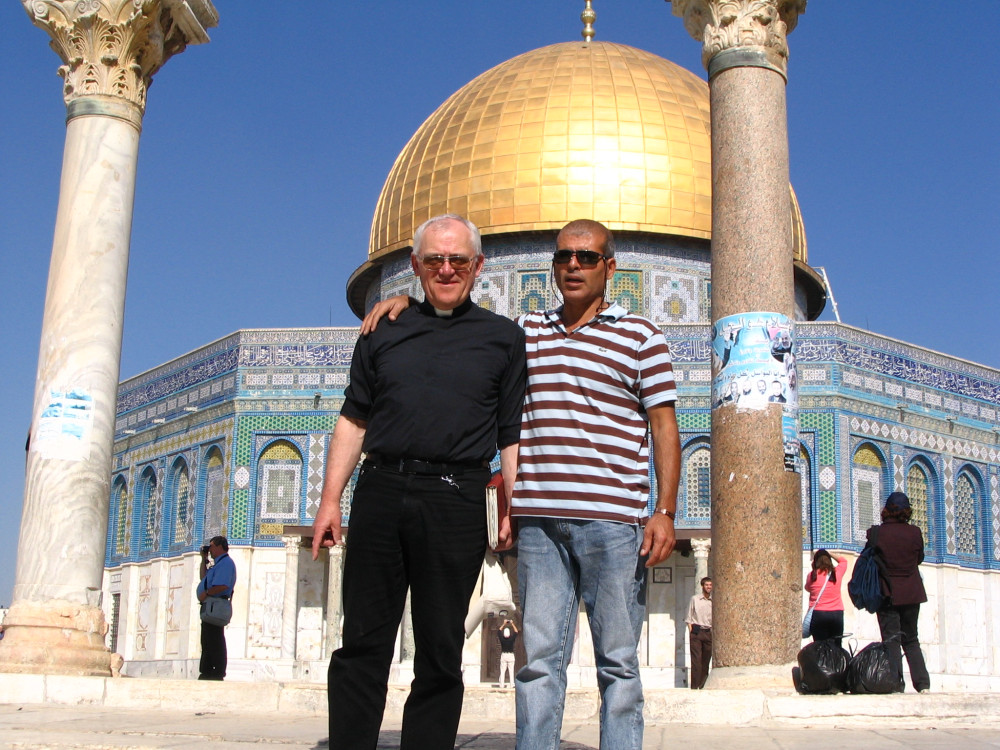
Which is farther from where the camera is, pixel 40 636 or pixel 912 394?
pixel 912 394

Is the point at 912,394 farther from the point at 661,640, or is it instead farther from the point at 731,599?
the point at 731,599

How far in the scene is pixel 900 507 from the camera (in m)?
7.05

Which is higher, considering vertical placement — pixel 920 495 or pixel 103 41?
pixel 103 41

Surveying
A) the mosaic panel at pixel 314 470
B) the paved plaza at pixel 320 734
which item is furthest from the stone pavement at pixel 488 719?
the mosaic panel at pixel 314 470

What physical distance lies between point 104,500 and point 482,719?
12.5 feet

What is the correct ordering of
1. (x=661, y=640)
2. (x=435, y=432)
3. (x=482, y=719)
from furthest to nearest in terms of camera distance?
(x=661, y=640)
(x=482, y=719)
(x=435, y=432)

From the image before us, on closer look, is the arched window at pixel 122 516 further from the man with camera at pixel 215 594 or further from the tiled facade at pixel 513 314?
the man with camera at pixel 215 594

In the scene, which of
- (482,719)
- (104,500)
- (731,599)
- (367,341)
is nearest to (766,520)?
(731,599)

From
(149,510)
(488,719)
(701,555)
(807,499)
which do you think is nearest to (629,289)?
(807,499)

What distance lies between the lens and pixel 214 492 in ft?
66.0

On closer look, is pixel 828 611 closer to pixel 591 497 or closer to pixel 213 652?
pixel 213 652

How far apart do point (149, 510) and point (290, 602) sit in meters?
4.85

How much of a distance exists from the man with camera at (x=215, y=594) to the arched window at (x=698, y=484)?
10.8 meters

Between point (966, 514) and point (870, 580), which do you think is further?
point (966, 514)
